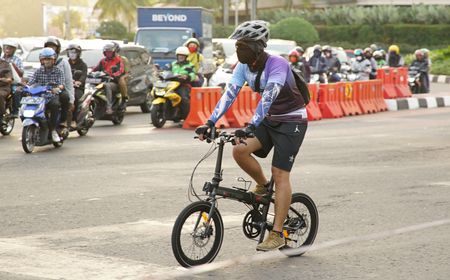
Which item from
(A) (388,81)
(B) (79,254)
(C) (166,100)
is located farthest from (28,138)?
(A) (388,81)

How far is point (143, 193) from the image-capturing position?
11.4 metres

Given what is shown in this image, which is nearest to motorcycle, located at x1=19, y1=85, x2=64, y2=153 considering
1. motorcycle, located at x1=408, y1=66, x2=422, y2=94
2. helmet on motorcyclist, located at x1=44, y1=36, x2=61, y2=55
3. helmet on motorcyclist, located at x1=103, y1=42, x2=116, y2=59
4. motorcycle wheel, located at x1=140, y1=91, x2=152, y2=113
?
helmet on motorcyclist, located at x1=44, y1=36, x2=61, y2=55

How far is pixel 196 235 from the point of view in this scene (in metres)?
7.32

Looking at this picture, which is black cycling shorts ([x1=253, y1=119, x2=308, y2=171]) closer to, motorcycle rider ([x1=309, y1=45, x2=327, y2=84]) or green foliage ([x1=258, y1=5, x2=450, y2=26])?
motorcycle rider ([x1=309, y1=45, x2=327, y2=84])

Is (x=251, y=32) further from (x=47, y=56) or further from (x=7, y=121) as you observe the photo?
(x=7, y=121)

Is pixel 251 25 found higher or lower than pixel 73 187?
higher

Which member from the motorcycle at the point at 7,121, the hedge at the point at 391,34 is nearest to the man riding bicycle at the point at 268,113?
the motorcycle at the point at 7,121

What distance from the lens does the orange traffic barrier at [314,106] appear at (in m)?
24.0

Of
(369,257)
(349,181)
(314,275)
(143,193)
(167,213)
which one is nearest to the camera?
(314,275)

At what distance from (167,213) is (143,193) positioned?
4.62 feet

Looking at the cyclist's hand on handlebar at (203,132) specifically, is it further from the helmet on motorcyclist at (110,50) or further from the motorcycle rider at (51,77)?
the helmet on motorcyclist at (110,50)

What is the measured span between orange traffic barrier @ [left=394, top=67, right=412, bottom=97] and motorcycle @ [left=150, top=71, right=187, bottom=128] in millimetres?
11708

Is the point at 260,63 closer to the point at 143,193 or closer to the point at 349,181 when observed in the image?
the point at 143,193

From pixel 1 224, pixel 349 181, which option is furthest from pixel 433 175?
pixel 1 224
